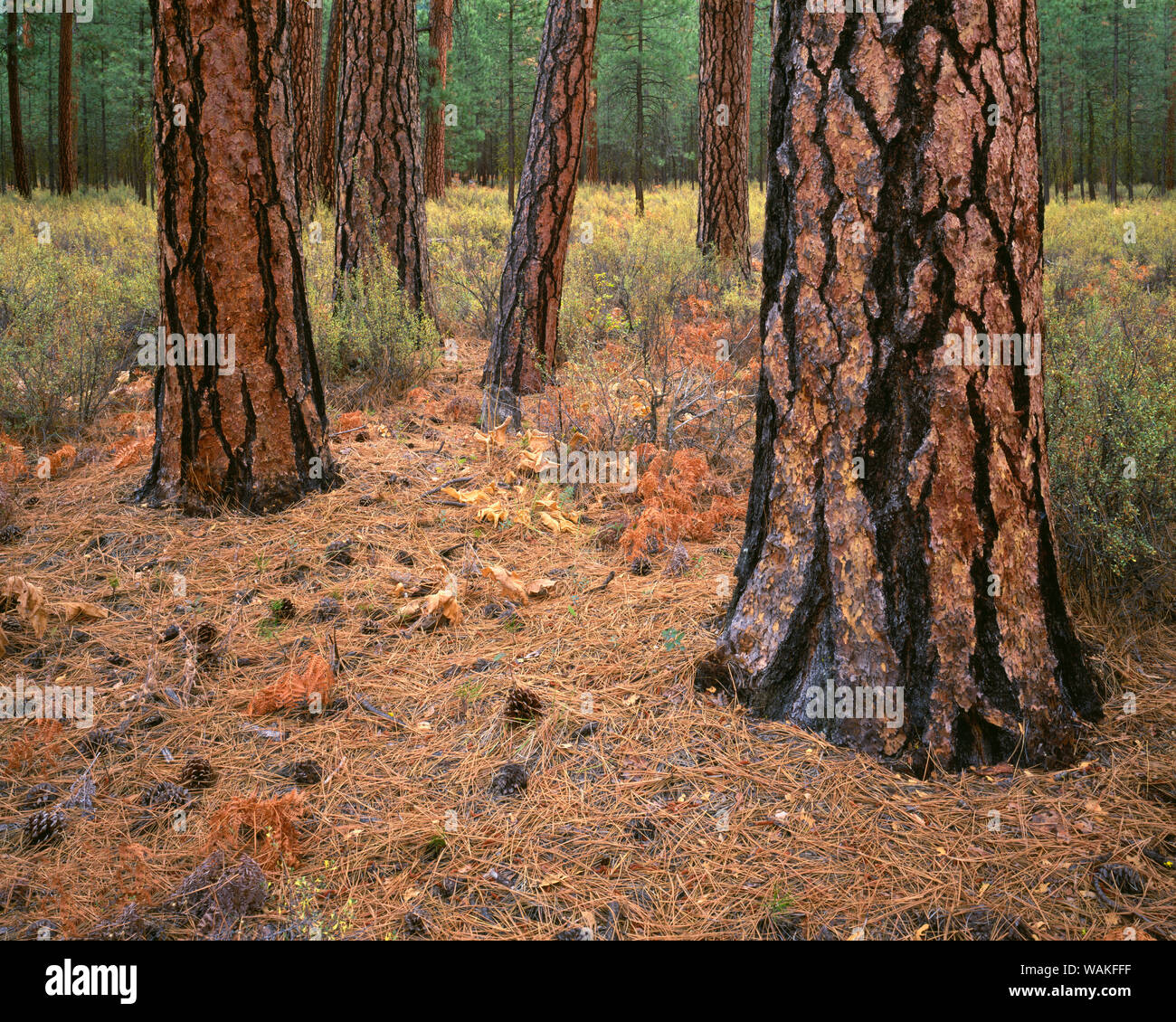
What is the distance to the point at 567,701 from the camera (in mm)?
2566

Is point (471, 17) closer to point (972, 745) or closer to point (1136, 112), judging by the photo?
point (1136, 112)

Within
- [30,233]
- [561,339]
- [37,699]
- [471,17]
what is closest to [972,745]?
[37,699]

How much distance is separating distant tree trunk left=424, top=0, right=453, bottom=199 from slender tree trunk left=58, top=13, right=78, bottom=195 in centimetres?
752

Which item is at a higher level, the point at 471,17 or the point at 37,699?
the point at 471,17

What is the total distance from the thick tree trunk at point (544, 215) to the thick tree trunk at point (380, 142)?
1039 millimetres

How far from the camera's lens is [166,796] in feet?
7.30

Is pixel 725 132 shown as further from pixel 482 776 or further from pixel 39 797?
pixel 39 797

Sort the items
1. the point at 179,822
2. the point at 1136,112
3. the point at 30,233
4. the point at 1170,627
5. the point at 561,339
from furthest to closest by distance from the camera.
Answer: the point at 1136,112 < the point at 30,233 < the point at 561,339 < the point at 1170,627 < the point at 179,822

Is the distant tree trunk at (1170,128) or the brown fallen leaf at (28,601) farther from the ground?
the distant tree trunk at (1170,128)

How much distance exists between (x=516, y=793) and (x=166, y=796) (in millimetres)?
999

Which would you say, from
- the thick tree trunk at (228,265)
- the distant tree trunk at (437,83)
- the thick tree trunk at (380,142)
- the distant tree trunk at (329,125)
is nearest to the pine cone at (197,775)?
the thick tree trunk at (228,265)

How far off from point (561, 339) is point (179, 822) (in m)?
4.72

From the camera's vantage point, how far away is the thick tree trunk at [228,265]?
3.52m

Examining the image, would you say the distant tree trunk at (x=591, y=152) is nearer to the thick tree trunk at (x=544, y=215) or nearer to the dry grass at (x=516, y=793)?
the thick tree trunk at (x=544, y=215)
